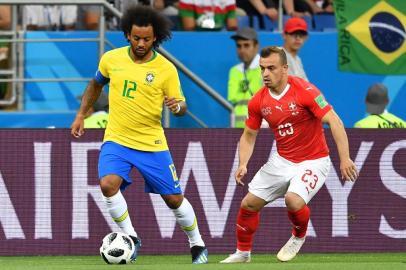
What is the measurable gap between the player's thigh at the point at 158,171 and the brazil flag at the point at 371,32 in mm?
4888

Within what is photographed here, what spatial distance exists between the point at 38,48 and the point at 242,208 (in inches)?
186

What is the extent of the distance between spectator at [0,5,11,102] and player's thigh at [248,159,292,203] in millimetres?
4590

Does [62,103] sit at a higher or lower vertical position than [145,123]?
lower

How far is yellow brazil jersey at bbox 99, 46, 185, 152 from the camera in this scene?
12320 millimetres

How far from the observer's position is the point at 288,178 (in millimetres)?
12836

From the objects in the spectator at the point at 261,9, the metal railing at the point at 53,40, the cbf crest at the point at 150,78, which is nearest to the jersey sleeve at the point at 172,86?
the cbf crest at the point at 150,78

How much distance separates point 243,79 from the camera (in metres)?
16.1

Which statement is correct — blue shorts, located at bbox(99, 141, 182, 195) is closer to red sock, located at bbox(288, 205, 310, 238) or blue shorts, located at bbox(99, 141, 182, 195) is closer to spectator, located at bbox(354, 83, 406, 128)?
red sock, located at bbox(288, 205, 310, 238)

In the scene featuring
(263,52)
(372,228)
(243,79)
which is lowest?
(372,228)

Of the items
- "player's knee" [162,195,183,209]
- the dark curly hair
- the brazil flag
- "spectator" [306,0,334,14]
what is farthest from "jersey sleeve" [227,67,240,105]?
"player's knee" [162,195,183,209]

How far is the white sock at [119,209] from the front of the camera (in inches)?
482

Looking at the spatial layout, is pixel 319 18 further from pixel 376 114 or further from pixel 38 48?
pixel 38 48

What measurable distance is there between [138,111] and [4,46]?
4.33m

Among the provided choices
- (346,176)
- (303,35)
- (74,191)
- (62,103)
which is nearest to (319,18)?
(303,35)
